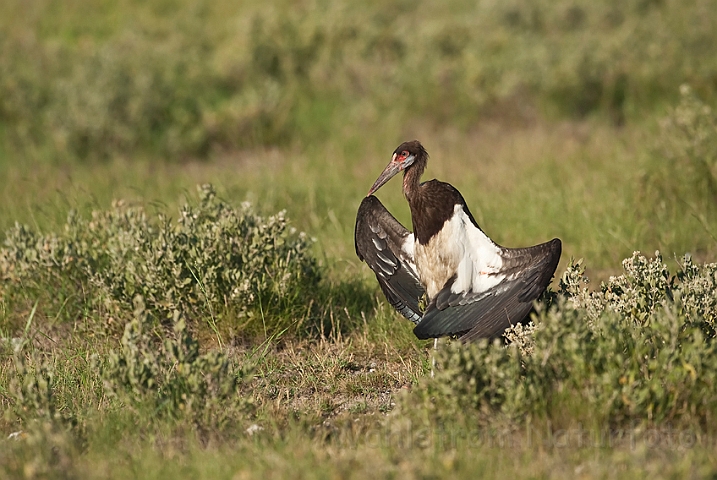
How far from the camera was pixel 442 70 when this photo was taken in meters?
11.3

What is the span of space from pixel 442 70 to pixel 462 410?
8000 mm

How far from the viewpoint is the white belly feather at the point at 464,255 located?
15.5 ft

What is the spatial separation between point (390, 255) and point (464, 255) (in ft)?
2.11

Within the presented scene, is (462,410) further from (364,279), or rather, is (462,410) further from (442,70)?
(442,70)

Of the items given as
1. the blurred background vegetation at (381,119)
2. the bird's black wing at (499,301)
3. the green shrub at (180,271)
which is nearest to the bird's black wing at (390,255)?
the bird's black wing at (499,301)

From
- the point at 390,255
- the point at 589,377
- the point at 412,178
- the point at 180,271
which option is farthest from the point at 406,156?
the point at 589,377

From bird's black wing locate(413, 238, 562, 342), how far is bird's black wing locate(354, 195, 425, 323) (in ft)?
1.26

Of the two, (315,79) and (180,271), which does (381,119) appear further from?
(180,271)

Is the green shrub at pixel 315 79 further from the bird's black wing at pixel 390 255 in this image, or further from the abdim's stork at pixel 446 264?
the abdim's stork at pixel 446 264

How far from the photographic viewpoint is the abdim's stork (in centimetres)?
448

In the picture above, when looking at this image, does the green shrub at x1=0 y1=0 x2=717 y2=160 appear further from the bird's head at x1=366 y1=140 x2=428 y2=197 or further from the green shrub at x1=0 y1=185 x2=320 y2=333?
the bird's head at x1=366 y1=140 x2=428 y2=197

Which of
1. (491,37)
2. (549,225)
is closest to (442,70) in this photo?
(491,37)

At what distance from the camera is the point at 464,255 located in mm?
4762

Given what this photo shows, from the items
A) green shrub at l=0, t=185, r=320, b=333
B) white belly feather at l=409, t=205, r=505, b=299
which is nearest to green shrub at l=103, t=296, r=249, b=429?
green shrub at l=0, t=185, r=320, b=333
